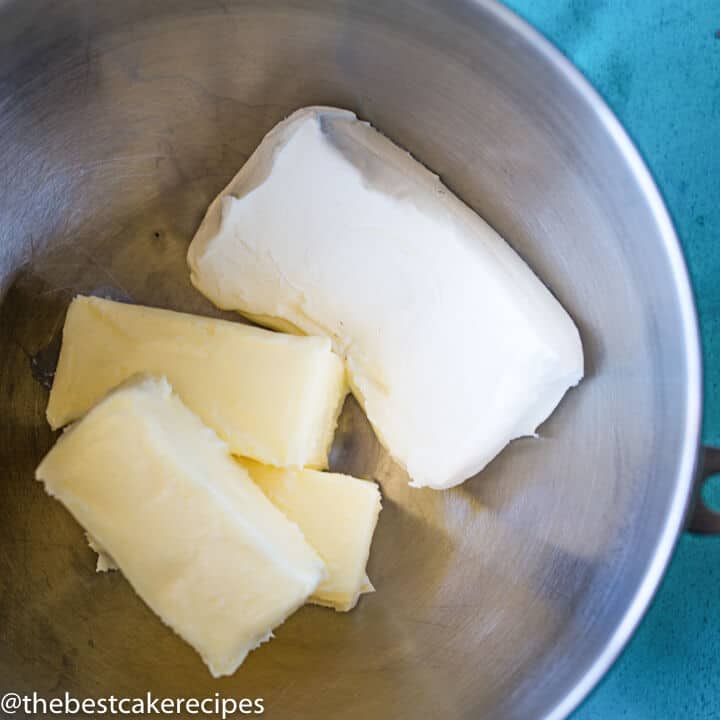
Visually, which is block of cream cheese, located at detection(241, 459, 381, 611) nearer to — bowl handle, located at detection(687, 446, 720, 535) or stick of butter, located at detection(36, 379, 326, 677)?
stick of butter, located at detection(36, 379, 326, 677)

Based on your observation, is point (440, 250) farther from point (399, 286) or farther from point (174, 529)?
point (174, 529)

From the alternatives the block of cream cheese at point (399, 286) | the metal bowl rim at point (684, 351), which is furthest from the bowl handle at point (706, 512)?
the block of cream cheese at point (399, 286)

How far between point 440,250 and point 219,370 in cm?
32

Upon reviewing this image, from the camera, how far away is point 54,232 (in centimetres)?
117

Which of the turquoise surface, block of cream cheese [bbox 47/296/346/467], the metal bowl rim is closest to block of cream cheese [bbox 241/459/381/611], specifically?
block of cream cheese [bbox 47/296/346/467]

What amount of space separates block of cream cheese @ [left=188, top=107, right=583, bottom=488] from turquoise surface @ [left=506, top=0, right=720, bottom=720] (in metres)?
0.26

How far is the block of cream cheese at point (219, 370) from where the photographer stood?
3.45ft

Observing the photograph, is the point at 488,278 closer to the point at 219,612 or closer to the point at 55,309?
the point at 219,612

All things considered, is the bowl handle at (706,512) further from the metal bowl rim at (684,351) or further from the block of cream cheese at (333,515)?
the block of cream cheese at (333,515)

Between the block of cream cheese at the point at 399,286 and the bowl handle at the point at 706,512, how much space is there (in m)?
0.18

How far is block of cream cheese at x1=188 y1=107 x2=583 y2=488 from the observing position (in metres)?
1.01

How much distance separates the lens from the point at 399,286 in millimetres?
1046

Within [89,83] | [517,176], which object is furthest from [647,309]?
[89,83]

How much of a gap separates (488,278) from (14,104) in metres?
0.64
